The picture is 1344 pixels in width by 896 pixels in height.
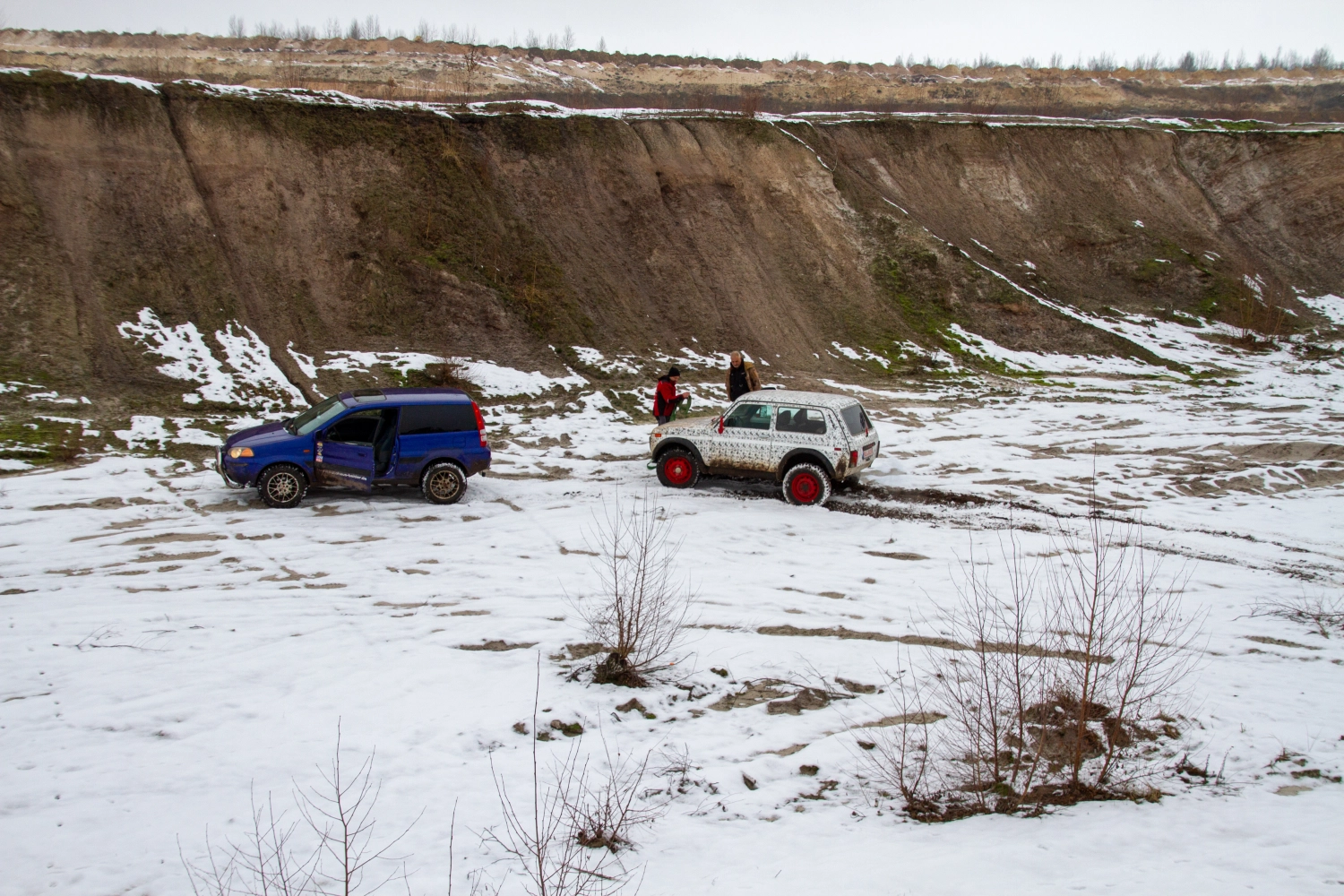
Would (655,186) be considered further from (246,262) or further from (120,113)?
(120,113)

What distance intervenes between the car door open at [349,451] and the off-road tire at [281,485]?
308 mm

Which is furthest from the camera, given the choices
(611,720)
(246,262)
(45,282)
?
(246,262)

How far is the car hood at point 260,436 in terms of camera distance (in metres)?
12.4

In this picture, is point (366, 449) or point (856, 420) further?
point (856, 420)

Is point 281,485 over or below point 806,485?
below

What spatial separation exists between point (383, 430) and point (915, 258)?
22429 millimetres

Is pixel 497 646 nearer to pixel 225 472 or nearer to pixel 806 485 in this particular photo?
pixel 225 472

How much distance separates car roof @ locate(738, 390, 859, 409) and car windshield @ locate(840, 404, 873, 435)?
0.10 m

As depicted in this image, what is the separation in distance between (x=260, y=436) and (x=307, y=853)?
29.0ft

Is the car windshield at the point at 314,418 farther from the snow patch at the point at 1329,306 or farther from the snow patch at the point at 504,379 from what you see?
the snow patch at the point at 1329,306

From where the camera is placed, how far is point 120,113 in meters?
22.9

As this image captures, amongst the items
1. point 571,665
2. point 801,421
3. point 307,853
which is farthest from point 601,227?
point 307,853

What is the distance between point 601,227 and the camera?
89.9ft

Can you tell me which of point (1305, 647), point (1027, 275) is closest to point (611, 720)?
point (1305, 647)
